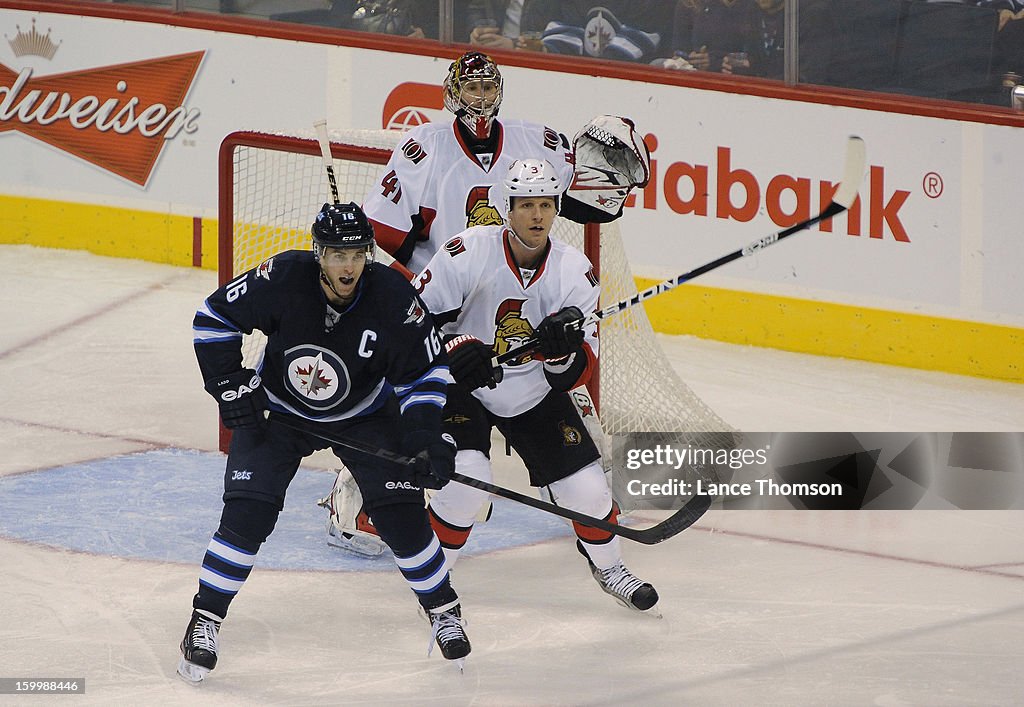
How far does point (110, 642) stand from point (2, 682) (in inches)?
12.0

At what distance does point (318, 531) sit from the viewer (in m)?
4.63

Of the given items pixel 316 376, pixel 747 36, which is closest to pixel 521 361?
pixel 316 376

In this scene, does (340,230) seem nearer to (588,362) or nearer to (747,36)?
(588,362)

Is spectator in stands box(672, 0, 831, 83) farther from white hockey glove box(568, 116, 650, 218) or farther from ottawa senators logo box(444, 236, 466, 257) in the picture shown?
ottawa senators logo box(444, 236, 466, 257)

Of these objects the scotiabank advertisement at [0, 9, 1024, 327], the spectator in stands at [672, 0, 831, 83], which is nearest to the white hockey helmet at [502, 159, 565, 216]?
the scotiabank advertisement at [0, 9, 1024, 327]

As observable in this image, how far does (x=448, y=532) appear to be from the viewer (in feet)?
13.4

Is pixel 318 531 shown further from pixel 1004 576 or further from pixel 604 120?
pixel 1004 576

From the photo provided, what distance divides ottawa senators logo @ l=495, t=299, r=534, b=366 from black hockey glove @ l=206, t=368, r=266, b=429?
70cm

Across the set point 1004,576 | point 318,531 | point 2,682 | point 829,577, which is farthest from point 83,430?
point 1004,576

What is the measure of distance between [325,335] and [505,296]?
0.60m

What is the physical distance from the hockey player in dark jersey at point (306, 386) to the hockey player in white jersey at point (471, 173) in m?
0.95

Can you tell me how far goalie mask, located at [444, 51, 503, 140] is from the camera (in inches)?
180

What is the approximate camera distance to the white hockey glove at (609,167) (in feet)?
15.1

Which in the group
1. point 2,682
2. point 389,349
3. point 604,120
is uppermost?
point 604,120
